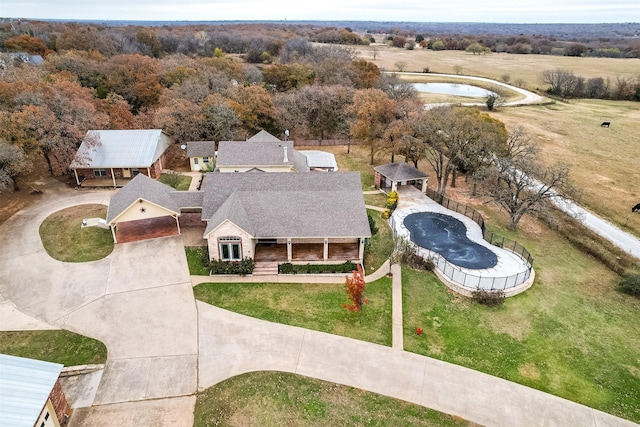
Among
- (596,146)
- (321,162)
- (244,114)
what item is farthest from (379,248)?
(596,146)

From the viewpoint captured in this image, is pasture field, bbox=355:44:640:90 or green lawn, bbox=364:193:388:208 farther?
pasture field, bbox=355:44:640:90

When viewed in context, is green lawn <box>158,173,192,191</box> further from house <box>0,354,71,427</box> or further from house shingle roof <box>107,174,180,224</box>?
house <box>0,354,71,427</box>

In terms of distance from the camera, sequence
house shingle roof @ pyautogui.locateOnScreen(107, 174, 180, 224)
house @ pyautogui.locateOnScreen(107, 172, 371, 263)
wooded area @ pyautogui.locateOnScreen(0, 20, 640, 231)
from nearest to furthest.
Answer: house @ pyautogui.locateOnScreen(107, 172, 371, 263)
house shingle roof @ pyautogui.locateOnScreen(107, 174, 180, 224)
wooded area @ pyautogui.locateOnScreen(0, 20, 640, 231)

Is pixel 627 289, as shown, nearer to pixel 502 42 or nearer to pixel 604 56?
pixel 604 56

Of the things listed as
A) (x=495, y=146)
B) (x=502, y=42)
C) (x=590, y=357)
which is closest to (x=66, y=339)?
(x=590, y=357)

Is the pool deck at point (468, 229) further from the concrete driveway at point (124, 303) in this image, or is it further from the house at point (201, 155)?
the house at point (201, 155)

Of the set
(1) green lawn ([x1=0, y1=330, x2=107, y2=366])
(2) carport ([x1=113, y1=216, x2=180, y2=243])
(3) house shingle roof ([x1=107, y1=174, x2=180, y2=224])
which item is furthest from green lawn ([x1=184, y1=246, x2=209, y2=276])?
(1) green lawn ([x1=0, y1=330, x2=107, y2=366])
